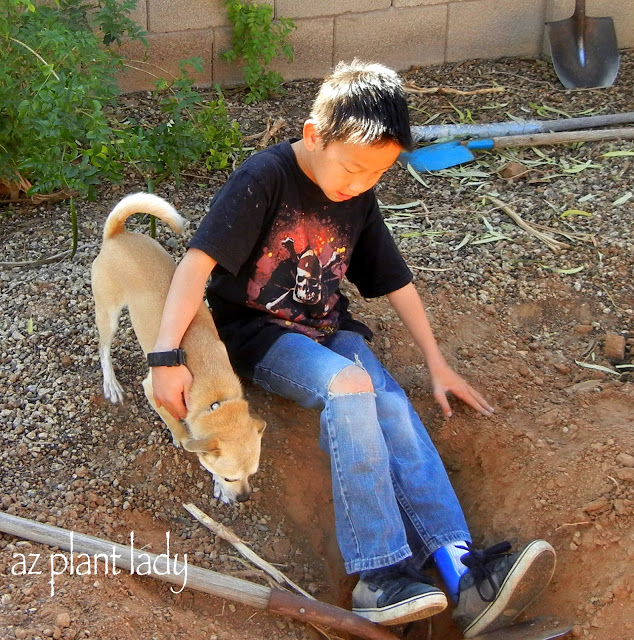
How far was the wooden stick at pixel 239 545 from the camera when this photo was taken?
2906 mm

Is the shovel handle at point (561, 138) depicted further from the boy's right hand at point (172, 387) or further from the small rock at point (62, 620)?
the small rock at point (62, 620)

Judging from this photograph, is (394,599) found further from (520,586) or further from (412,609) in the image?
(520,586)

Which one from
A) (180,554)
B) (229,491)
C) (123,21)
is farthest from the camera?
(123,21)

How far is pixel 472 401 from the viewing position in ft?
10.9

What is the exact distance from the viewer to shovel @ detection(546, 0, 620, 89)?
631 centimetres

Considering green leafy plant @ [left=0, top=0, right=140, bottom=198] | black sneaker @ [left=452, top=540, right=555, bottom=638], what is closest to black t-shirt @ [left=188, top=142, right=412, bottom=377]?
black sneaker @ [left=452, top=540, right=555, bottom=638]

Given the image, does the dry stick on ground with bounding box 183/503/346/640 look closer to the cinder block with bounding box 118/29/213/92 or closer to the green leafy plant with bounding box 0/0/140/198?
the green leafy plant with bounding box 0/0/140/198

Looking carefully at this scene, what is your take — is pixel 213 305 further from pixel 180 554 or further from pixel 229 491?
pixel 180 554

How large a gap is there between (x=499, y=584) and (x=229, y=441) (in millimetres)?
1045

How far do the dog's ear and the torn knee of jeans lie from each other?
1.54 ft

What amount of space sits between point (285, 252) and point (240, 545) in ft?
3.56

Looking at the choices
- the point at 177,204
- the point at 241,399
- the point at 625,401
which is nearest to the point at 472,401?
the point at 625,401

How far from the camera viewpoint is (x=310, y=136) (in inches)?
108

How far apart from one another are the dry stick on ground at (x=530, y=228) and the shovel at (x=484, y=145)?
1.67ft
